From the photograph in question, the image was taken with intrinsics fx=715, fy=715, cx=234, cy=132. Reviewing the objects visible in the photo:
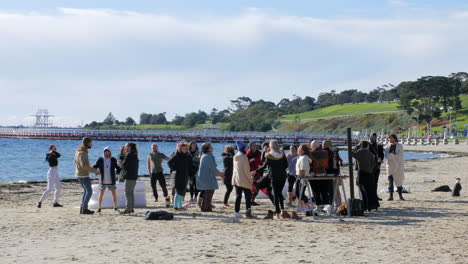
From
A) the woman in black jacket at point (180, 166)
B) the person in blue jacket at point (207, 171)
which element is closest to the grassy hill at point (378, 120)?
the woman in black jacket at point (180, 166)

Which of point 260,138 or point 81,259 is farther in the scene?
point 260,138

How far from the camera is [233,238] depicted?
12148mm

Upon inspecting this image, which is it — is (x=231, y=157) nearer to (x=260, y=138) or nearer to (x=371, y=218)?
(x=371, y=218)

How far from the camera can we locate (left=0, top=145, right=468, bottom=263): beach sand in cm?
1041

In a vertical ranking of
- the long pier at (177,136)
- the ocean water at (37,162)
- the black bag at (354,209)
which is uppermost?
the long pier at (177,136)

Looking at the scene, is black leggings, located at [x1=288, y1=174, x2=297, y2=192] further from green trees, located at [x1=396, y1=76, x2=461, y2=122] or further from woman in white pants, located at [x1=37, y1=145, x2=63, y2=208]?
green trees, located at [x1=396, y1=76, x2=461, y2=122]

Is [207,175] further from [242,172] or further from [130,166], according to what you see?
[130,166]

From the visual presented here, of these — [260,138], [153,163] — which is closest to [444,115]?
[260,138]

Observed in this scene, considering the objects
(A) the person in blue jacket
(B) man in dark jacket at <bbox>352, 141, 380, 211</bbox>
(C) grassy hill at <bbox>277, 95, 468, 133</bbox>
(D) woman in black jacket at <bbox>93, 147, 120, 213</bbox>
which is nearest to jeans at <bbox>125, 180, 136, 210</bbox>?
(D) woman in black jacket at <bbox>93, 147, 120, 213</bbox>

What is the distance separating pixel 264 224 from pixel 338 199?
293 centimetres

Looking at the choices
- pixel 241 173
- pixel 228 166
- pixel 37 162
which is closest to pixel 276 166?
pixel 241 173

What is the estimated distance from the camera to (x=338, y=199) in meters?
16.3

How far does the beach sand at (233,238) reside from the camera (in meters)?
10.4

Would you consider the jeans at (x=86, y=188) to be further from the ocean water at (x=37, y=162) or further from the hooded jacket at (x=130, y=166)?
the ocean water at (x=37, y=162)
